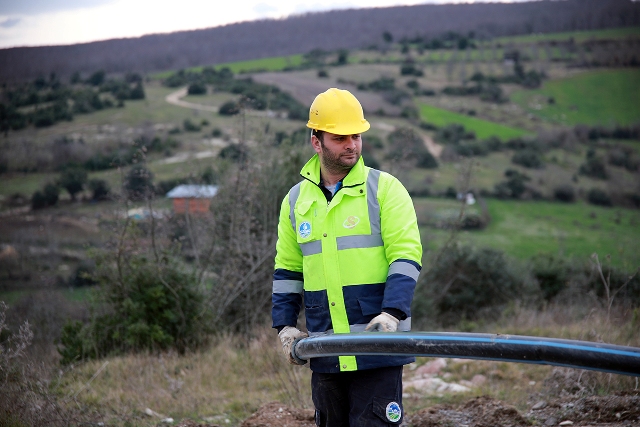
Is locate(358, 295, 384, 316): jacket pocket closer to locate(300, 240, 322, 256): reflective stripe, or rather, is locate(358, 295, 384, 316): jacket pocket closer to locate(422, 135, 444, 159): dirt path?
locate(300, 240, 322, 256): reflective stripe

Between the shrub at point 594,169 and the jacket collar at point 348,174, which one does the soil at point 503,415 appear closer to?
the jacket collar at point 348,174

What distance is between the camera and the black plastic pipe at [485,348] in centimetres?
265

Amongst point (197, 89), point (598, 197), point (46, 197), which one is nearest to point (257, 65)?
point (197, 89)

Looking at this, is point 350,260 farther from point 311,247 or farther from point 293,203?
point 293,203

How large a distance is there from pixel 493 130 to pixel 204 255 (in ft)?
176

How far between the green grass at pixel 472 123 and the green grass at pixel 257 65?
712 inches

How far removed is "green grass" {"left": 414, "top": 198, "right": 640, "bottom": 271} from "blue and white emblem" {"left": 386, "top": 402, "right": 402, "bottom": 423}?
26.6 m

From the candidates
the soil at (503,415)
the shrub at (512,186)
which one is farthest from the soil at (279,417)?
the shrub at (512,186)

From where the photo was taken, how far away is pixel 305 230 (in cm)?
350

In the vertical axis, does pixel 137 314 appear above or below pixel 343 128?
below

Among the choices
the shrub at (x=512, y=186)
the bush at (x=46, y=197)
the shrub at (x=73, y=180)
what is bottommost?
the shrub at (x=512, y=186)

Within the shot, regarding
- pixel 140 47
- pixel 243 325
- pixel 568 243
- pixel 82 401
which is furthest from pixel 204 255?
pixel 140 47

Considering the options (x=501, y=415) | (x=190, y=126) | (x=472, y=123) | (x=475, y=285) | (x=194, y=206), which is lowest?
(x=475, y=285)

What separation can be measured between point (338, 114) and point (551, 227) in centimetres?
3927
